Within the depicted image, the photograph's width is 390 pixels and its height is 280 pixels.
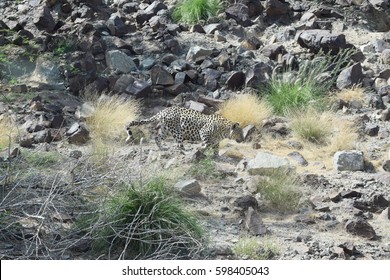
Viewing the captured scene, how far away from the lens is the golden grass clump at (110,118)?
15.2 meters

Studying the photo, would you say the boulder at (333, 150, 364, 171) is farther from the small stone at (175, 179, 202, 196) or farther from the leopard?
the small stone at (175, 179, 202, 196)

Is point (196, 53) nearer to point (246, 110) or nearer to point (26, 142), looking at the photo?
point (246, 110)

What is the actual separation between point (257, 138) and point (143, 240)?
568 centimetres

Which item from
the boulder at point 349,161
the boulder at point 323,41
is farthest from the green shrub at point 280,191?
the boulder at point 323,41

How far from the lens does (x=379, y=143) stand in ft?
50.2

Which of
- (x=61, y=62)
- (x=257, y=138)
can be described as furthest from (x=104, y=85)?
(x=257, y=138)

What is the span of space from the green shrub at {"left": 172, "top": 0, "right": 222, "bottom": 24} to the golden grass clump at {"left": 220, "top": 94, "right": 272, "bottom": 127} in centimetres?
408

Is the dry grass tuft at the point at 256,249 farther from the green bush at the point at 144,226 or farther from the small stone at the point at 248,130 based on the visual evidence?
the small stone at the point at 248,130

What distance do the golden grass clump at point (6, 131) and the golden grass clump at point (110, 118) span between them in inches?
52.5

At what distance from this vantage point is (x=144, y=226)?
10.4 m

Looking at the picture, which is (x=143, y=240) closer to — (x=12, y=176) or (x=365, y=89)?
(x=12, y=176)

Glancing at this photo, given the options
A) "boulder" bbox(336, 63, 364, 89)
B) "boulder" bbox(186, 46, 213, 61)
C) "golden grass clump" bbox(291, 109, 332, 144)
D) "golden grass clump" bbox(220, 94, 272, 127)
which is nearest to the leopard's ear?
"golden grass clump" bbox(220, 94, 272, 127)

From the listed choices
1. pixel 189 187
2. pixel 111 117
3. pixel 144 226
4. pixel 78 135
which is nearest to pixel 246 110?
pixel 111 117

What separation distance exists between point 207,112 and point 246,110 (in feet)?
2.41
